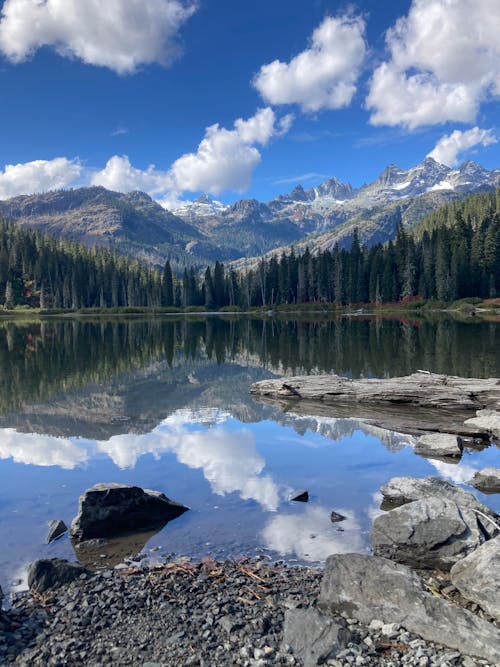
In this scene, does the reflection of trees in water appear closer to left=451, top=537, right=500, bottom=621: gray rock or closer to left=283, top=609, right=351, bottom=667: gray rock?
left=283, top=609, right=351, bottom=667: gray rock

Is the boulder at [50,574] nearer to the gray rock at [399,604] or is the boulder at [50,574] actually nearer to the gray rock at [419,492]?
the gray rock at [399,604]

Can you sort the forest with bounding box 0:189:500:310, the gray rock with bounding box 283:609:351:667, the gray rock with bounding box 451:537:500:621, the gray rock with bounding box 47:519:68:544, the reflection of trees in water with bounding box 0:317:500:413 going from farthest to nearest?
1. the forest with bounding box 0:189:500:310
2. the reflection of trees in water with bounding box 0:317:500:413
3. the gray rock with bounding box 47:519:68:544
4. the gray rock with bounding box 451:537:500:621
5. the gray rock with bounding box 283:609:351:667

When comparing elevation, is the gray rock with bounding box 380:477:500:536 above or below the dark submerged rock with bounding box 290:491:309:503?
above

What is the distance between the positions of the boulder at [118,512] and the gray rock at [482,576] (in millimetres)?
7233

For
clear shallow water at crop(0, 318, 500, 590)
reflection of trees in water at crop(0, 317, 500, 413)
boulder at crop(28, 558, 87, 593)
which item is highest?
reflection of trees in water at crop(0, 317, 500, 413)

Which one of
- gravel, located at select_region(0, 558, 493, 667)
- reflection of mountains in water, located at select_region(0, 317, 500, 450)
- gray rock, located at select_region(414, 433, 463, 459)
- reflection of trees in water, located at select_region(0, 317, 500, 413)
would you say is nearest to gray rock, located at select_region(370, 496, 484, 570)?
gravel, located at select_region(0, 558, 493, 667)

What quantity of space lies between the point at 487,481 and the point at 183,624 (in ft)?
34.9

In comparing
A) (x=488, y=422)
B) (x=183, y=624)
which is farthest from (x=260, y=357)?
(x=183, y=624)

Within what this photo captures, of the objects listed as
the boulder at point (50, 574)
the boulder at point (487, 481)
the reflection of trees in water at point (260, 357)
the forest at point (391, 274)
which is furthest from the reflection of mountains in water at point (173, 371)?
the forest at point (391, 274)

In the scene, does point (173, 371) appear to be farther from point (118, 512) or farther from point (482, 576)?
point (482, 576)

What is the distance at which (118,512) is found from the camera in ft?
39.3

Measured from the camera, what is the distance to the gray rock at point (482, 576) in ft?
26.5

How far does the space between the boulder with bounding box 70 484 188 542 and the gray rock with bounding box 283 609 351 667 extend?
17.9 ft

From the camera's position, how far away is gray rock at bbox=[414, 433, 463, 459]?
1712 centimetres
